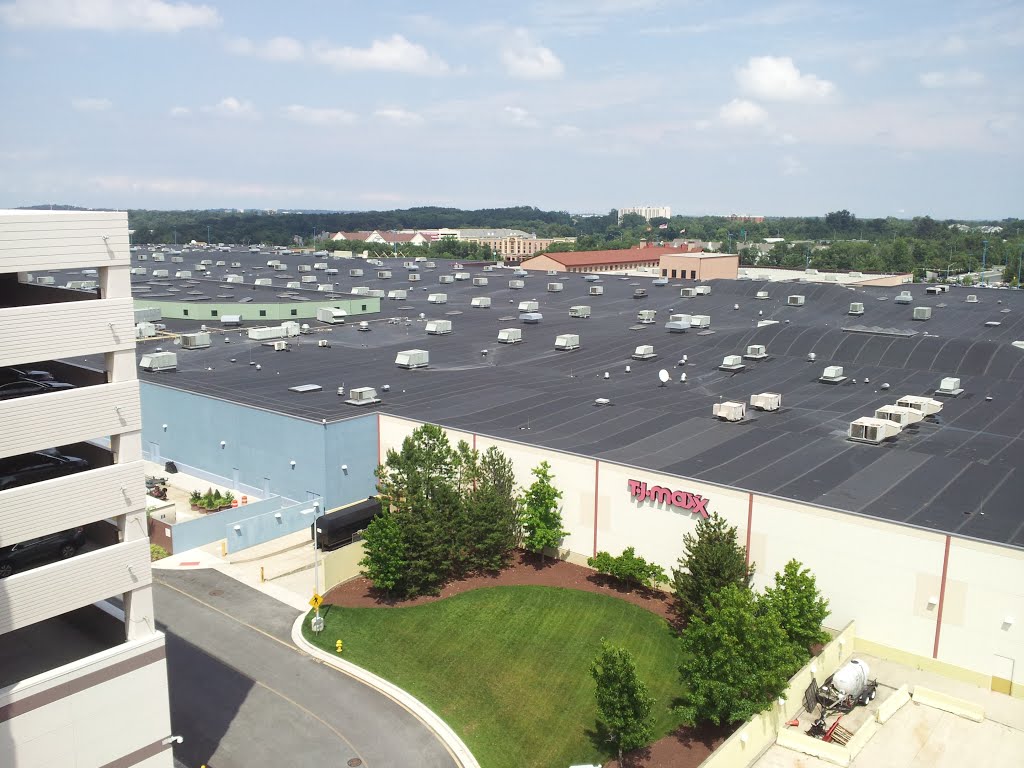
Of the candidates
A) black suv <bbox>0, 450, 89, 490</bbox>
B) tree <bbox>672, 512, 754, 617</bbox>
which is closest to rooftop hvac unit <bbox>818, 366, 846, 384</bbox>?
tree <bbox>672, 512, 754, 617</bbox>

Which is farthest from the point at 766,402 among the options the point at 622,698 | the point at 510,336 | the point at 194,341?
the point at 194,341

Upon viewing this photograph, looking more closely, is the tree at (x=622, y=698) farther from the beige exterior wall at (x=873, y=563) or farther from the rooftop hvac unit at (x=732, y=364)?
the rooftop hvac unit at (x=732, y=364)

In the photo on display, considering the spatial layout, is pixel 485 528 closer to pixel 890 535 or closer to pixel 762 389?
pixel 890 535

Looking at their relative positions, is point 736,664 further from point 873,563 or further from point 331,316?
point 331,316

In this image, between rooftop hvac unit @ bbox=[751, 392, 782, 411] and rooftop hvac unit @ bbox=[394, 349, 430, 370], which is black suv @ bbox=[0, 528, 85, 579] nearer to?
rooftop hvac unit @ bbox=[394, 349, 430, 370]

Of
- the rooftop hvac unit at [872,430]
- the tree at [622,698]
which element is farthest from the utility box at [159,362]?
the rooftop hvac unit at [872,430]
